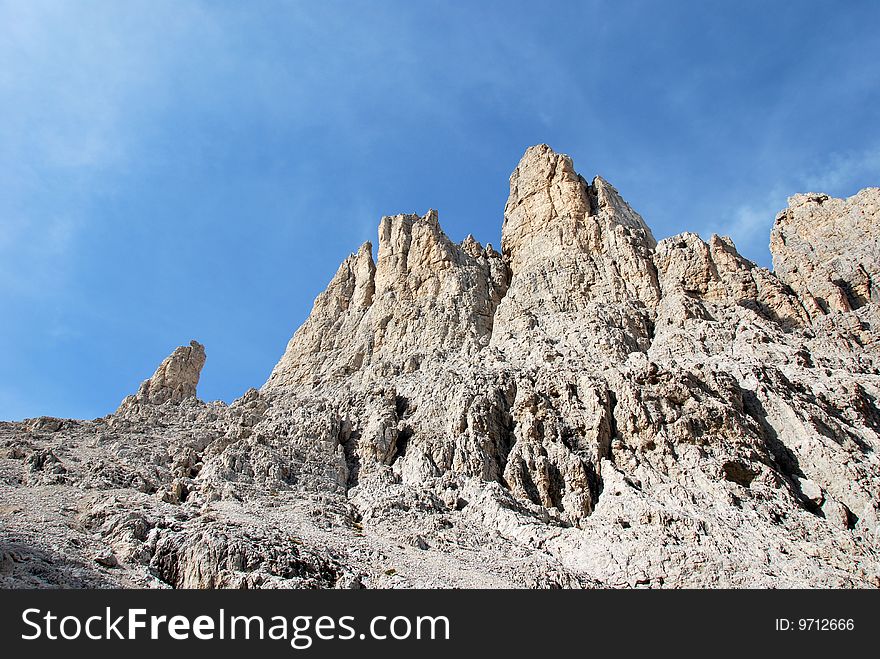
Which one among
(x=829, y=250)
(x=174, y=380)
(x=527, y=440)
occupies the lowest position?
(x=527, y=440)

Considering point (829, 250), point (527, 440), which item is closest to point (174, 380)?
point (527, 440)

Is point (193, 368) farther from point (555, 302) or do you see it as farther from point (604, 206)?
point (604, 206)

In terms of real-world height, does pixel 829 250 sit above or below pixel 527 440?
above

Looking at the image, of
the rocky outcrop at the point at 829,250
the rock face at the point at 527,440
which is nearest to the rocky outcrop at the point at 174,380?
the rock face at the point at 527,440

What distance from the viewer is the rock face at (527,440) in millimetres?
39062

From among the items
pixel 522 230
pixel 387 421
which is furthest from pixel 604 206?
pixel 387 421

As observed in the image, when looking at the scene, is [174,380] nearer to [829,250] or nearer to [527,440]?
[527,440]

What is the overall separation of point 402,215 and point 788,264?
2162 inches

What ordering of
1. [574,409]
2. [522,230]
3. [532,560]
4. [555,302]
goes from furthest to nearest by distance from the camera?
[522,230] < [555,302] < [574,409] < [532,560]

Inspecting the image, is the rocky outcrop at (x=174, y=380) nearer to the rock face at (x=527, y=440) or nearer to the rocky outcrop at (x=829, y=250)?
the rock face at (x=527, y=440)

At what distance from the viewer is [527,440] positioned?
55906 mm

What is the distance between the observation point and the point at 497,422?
58906 millimetres

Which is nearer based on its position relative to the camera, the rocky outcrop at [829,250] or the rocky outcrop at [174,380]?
the rocky outcrop at [829,250]

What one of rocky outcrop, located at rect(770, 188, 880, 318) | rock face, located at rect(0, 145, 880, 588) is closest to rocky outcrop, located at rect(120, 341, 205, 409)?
rock face, located at rect(0, 145, 880, 588)
